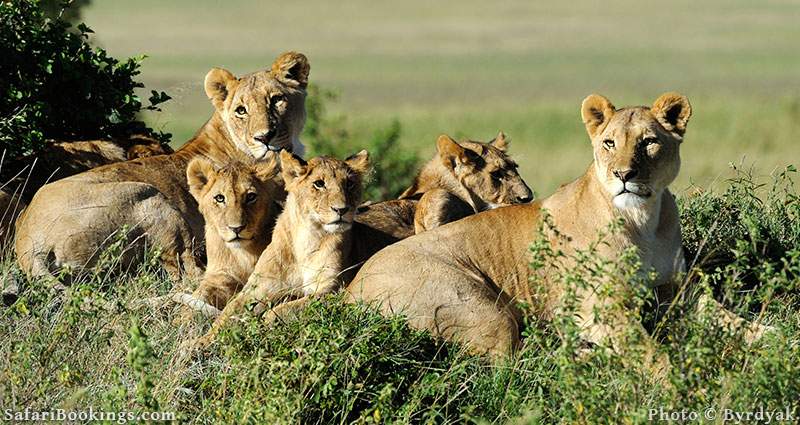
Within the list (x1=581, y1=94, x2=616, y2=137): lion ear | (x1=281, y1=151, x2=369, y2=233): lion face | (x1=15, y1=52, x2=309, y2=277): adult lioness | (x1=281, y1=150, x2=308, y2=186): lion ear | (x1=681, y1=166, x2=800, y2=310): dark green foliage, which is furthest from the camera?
(x1=15, y1=52, x2=309, y2=277): adult lioness

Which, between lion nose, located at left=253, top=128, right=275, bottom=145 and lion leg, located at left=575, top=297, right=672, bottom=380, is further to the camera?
lion nose, located at left=253, top=128, right=275, bottom=145

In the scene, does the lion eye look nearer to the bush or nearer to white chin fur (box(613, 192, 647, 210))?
white chin fur (box(613, 192, 647, 210))

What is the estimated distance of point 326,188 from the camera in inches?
271

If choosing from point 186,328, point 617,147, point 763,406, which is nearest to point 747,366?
point 763,406

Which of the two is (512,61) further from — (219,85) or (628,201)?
(628,201)

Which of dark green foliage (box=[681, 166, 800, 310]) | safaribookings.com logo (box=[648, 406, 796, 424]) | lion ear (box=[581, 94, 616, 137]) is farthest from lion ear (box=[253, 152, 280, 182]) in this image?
safaribookings.com logo (box=[648, 406, 796, 424])

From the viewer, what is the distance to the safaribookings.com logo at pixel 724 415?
5.29 meters

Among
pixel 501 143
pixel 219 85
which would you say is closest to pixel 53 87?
pixel 219 85

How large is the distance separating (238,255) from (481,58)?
214 ft

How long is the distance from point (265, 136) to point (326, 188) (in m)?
1.69

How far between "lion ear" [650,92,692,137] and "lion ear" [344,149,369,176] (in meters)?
1.55

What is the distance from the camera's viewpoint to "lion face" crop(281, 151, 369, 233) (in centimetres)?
686

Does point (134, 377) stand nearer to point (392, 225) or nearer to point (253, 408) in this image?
point (253, 408)

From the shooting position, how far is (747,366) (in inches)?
228
